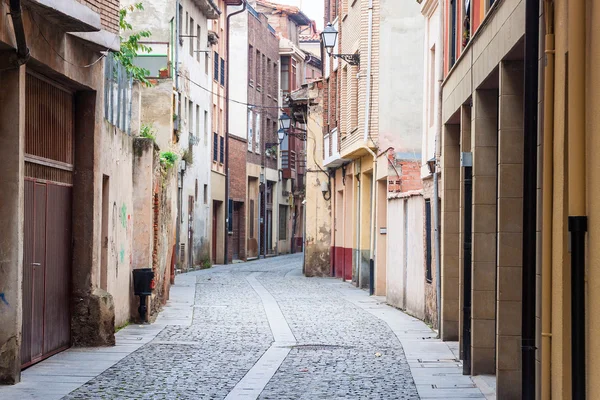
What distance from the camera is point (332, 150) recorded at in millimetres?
32500

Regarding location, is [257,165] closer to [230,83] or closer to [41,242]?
[230,83]

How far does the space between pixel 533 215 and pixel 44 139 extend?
670 centimetres

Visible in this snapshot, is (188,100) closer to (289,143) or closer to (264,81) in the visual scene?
(264,81)

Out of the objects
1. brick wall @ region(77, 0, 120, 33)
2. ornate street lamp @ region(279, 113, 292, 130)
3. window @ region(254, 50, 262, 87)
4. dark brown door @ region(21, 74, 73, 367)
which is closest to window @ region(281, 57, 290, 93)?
window @ region(254, 50, 262, 87)

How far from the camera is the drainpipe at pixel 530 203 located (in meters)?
7.52

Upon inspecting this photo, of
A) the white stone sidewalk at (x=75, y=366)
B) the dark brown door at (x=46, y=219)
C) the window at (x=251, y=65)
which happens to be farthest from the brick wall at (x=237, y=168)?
the dark brown door at (x=46, y=219)

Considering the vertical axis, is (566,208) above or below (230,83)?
below

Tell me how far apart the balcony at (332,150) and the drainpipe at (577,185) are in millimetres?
23936

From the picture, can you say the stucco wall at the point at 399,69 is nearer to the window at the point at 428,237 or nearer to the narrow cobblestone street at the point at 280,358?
the narrow cobblestone street at the point at 280,358

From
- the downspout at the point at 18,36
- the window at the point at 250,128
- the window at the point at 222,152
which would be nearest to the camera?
the downspout at the point at 18,36

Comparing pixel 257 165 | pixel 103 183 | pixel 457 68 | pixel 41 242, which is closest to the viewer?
pixel 41 242

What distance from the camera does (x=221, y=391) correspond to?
10.4m

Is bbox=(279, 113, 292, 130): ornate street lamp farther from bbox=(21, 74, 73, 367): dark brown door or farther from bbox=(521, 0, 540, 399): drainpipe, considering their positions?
bbox=(521, 0, 540, 399): drainpipe

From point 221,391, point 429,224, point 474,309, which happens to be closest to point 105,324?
point 221,391
